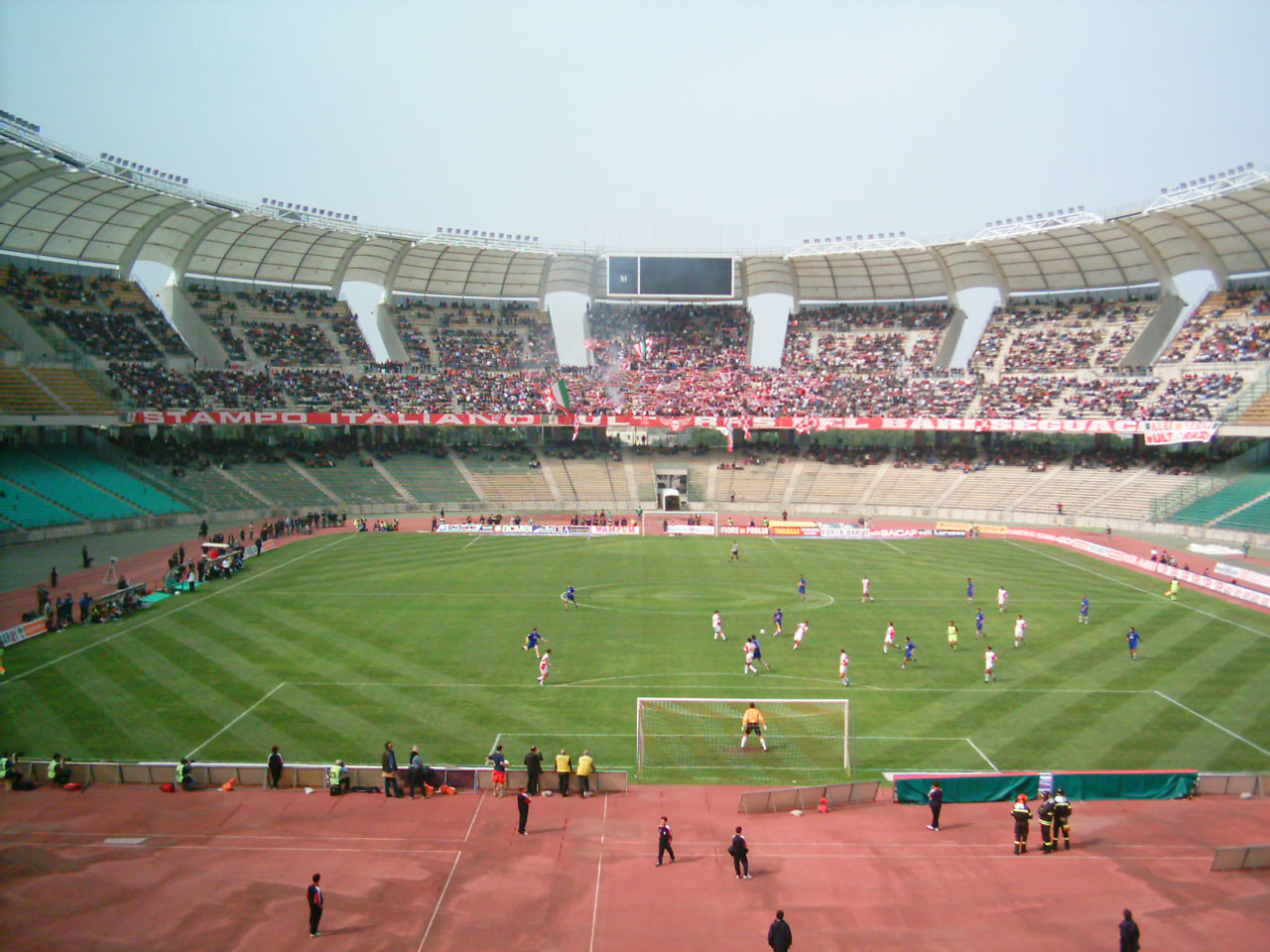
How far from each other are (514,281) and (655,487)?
90.2 ft

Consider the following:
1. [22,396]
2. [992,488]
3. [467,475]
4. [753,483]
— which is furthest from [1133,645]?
[22,396]

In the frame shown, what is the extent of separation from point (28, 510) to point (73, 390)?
12598 millimetres

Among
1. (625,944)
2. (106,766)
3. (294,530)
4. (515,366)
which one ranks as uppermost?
(515,366)

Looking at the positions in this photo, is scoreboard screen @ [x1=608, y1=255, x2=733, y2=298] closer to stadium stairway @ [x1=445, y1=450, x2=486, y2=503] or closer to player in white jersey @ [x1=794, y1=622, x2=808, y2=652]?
stadium stairway @ [x1=445, y1=450, x2=486, y2=503]

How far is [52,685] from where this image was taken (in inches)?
982

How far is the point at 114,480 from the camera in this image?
55469 mm

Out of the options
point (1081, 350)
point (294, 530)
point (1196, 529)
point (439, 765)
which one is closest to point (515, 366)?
point (294, 530)

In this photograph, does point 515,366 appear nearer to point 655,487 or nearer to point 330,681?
point 655,487

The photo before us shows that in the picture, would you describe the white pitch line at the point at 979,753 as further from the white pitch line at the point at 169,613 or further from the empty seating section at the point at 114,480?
the empty seating section at the point at 114,480

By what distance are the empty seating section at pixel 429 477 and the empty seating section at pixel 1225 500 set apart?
172 ft

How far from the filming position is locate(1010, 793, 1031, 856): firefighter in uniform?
1659cm

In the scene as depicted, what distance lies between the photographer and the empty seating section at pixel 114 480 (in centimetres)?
5428

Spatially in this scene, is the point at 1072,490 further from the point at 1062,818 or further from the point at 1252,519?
the point at 1062,818

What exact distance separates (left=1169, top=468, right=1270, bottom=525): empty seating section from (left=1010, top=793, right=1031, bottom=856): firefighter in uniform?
48.5 m
